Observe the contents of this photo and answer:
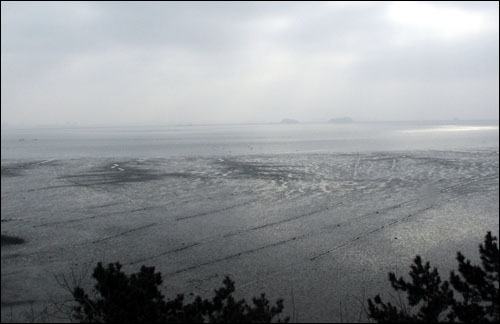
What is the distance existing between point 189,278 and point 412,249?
25.5 ft

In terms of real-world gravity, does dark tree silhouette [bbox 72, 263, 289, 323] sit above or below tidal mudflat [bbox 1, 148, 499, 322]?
above

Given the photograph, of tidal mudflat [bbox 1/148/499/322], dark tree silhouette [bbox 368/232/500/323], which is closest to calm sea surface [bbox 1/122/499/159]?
tidal mudflat [bbox 1/148/499/322]

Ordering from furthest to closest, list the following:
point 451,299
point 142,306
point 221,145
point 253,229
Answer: point 221,145, point 253,229, point 451,299, point 142,306

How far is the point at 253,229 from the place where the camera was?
1745 centimetres

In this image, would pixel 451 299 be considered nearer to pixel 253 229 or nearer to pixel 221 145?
pixel 253 229

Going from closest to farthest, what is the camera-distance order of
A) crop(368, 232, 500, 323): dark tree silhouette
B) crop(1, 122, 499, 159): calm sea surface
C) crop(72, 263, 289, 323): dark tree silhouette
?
1. crop(72, 263, 289, 323): dark tree silhouette
2. crop(368, 232, 500, 323): dark tree silhouette
3. crop(1, 122, 499, 159): calm sea surface

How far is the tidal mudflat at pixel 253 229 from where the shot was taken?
38.2ft

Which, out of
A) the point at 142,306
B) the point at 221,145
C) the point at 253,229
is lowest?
the point at 253,229

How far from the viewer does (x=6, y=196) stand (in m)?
24.9

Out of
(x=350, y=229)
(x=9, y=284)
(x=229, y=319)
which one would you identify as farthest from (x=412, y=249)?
(x=9, y=284)

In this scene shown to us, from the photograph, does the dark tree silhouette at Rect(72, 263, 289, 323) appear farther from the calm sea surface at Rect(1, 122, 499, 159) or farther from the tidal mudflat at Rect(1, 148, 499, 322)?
the calm sea surface at Rect(1, 122, 499, 159)

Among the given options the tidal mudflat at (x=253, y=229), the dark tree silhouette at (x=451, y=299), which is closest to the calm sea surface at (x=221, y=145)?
the tidal mudflat at (x=253, y=229)

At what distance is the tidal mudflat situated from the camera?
11.7m

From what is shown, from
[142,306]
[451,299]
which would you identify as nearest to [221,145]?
[451,299]
